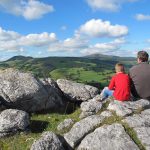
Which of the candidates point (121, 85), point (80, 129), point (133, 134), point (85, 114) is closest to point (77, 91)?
point (85, 114)

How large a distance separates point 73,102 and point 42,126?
6977 millimetres

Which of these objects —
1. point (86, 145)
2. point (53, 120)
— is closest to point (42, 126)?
point (53, 120)

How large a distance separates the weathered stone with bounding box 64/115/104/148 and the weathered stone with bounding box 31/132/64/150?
2.47 feet

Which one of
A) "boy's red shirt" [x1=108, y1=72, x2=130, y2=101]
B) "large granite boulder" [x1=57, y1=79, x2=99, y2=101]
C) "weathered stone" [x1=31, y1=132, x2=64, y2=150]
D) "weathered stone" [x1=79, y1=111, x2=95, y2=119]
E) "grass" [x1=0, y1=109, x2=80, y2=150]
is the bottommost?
"grass" [x1=0, y1=109, x2=80, y2=150]

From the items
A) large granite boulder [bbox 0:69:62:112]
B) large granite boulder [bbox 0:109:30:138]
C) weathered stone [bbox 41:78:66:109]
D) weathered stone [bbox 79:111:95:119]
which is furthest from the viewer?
weathered stone [bbox 41:78:66:109]

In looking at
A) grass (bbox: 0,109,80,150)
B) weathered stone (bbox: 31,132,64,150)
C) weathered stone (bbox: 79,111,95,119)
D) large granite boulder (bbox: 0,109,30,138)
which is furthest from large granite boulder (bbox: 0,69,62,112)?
weathered stone (bbox: 31,132,64,150)

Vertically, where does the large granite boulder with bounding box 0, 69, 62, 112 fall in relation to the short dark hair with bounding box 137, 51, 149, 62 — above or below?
below

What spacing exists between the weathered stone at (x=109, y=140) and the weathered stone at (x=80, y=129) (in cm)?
47

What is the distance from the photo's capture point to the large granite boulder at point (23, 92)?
2292 cm

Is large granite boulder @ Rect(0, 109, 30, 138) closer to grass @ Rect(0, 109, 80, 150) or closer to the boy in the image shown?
grass @ Rect(0, 109, 80, 150)

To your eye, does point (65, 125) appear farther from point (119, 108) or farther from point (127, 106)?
point (127, 106)

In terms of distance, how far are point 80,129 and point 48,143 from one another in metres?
2.29

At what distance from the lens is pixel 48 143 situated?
15.8m

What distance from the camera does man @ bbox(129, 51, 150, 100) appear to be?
814 inches
